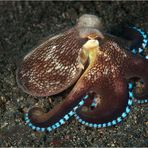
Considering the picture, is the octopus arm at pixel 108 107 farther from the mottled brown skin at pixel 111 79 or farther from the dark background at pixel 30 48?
the dark background at pixel 30 48

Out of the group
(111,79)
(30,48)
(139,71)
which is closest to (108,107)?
(111,79)

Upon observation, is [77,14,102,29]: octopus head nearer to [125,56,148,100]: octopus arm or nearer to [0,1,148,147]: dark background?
[125,56,148,100]: octopus arm

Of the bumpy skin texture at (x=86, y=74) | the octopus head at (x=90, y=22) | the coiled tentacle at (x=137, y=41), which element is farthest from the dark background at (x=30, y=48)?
the octopus head at (x=90, y=22)

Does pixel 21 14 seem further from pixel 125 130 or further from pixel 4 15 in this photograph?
pixel 125 130

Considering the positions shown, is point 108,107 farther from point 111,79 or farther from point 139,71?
point 139,71

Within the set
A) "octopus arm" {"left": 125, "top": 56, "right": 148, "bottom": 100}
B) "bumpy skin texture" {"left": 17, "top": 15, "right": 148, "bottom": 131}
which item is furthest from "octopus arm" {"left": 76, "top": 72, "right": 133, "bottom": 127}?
"octopus arm" {"left": 125, "top": 56, "right": 148, "bottom": 100}

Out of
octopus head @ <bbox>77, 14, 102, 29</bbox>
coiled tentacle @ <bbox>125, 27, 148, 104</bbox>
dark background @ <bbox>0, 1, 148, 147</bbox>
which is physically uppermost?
octopus head @ <bbox>77, 14, 102, 29</bbox>
